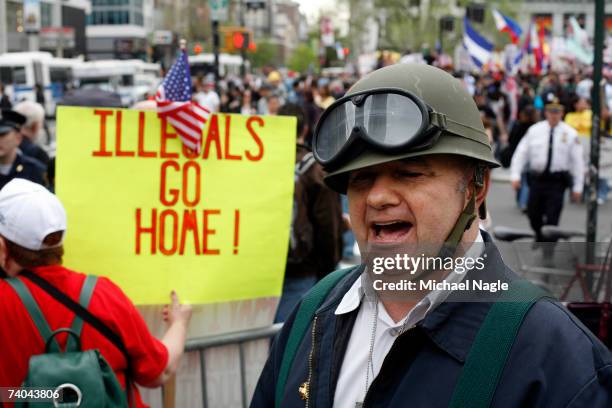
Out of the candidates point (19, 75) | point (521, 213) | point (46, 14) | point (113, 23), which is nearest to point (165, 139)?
point (521, 213)

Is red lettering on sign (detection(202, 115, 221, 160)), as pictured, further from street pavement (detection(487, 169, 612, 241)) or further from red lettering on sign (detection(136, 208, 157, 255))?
street pavement (detection(487, 169, 612, 241))

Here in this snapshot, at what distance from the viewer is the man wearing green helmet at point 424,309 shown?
1803mm

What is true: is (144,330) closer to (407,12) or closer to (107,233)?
(107,233)

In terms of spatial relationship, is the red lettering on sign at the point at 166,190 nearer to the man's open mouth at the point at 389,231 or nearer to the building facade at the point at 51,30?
the man's open mouth at the point at 389,231

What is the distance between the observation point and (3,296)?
3.31 meters

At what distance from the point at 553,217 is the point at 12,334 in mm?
8082

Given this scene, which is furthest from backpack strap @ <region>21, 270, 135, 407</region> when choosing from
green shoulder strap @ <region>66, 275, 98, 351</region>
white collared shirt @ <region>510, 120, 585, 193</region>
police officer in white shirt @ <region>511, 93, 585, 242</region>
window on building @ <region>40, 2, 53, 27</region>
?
window on building @ <region>40, 2, 53, 27</region>

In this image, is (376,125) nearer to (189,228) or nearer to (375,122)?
(375,122)

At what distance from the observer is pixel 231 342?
4.29m

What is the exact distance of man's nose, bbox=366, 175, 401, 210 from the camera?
6.57 feet

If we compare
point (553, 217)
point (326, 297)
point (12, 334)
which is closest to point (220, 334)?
point (12, 334)

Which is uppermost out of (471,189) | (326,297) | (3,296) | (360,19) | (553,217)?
(360,19)

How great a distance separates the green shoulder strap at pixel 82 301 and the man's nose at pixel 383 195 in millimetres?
1561

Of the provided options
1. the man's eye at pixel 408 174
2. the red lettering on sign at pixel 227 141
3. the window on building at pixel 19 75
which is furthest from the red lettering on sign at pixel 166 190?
the window on building at pixel 19 75
